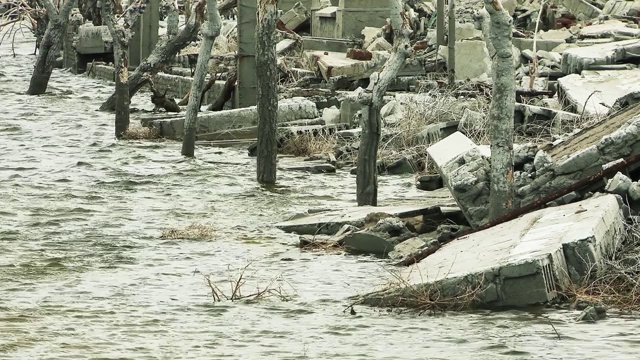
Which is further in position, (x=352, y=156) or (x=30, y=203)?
(x=352, y=156)

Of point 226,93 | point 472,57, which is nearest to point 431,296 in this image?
point 226,93

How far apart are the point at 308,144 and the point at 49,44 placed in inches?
449

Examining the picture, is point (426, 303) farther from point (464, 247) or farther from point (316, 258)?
point (316, 258)

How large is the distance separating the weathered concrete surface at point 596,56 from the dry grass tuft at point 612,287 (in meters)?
11.7

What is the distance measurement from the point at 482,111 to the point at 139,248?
725cm

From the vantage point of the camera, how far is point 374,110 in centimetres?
1386

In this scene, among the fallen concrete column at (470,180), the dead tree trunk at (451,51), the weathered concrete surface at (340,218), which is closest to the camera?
the fallen concrete column at (470,180)

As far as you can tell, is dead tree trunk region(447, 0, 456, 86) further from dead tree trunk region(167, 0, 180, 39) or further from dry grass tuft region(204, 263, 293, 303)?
dry grass tuft region(204, 263, 293, 303)

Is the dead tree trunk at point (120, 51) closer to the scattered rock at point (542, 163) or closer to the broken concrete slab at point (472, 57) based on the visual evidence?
the broken concrete slab at point (472, 57)

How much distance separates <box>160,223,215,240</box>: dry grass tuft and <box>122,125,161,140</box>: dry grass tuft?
8.07 m

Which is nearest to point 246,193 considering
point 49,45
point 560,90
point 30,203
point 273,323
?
point 30,203

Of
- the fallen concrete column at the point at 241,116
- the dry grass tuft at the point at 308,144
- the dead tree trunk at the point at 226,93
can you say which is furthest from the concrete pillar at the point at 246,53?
the dry grass tuft at the point at 308,144

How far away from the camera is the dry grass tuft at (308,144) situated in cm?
1967

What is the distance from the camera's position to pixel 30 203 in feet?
51.5
